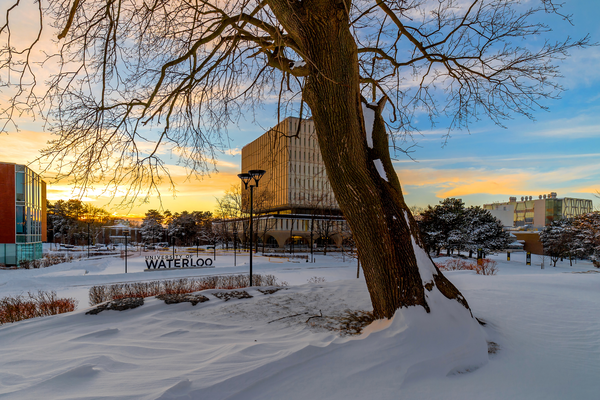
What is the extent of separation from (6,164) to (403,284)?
29.9 metres

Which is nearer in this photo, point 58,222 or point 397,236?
point 397,236

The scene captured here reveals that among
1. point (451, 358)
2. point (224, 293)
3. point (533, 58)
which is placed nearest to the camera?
point (451, 358)

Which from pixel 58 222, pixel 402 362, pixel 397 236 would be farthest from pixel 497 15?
pixel 58 222

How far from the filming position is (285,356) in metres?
3.21

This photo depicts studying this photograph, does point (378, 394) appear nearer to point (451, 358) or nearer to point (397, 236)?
point (451, 358)

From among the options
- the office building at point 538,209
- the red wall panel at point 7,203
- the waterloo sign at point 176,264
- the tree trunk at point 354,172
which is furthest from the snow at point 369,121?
the office building at point 538,209

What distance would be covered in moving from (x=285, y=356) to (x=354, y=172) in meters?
2.43

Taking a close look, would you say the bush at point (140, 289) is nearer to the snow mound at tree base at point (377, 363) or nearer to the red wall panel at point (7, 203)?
the snow mound at tree base at point (377, 363)

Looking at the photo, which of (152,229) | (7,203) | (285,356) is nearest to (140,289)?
(285,356)

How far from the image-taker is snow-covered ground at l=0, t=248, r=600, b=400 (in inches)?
111

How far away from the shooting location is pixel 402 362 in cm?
329

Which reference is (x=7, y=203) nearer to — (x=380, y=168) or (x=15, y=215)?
(x=15, y=215)

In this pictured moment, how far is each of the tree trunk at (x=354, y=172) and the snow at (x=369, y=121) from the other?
0.26 m

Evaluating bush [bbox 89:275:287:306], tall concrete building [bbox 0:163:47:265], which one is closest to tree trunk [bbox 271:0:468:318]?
bush [bbox 89:275:287:306]
